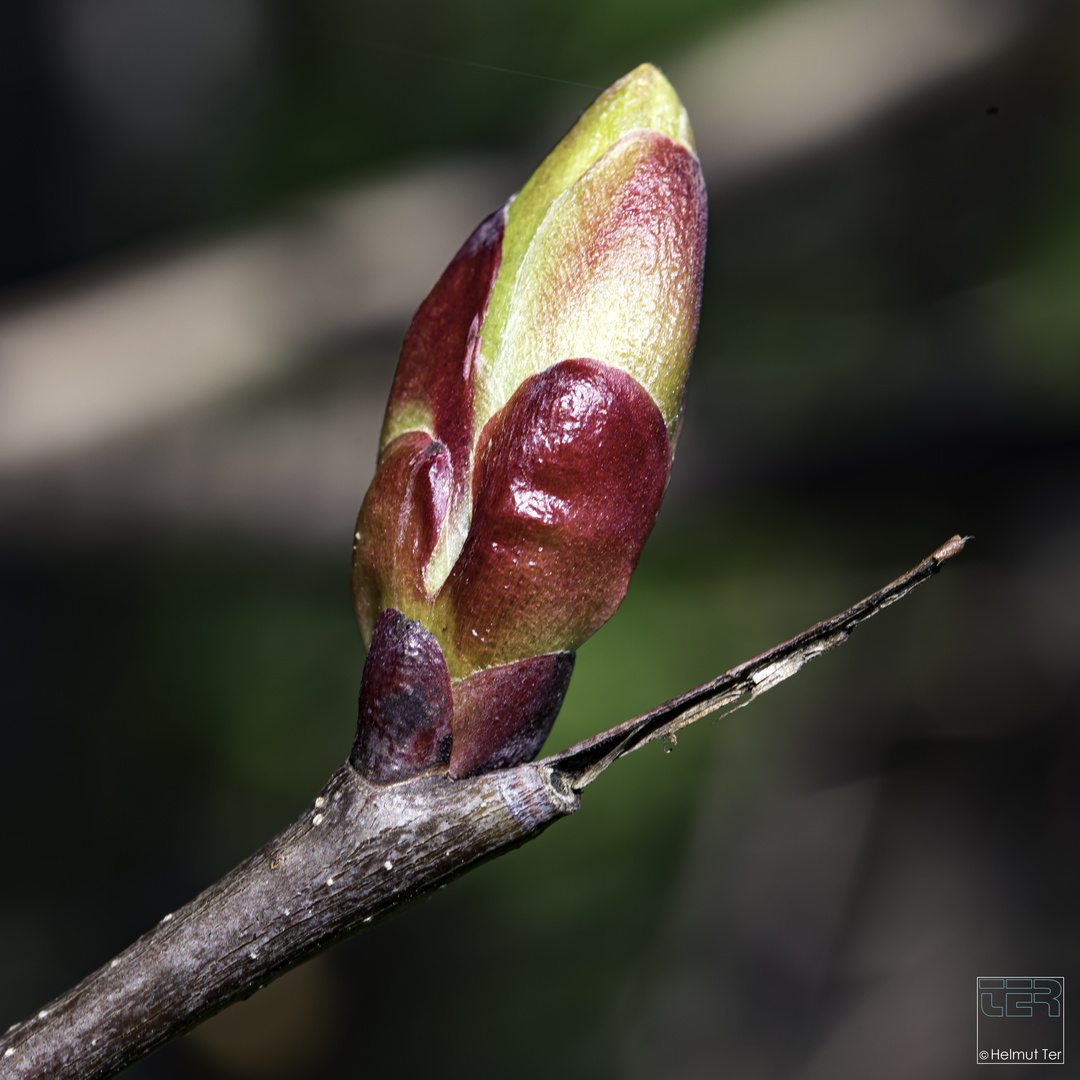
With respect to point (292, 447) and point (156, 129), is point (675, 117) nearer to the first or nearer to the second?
point (292, 447)

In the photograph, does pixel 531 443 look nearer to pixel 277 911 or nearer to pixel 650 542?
pixel 277 911

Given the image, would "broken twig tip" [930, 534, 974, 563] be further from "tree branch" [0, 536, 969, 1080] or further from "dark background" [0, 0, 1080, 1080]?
"dark background" [0, 0, 1080, 1080]

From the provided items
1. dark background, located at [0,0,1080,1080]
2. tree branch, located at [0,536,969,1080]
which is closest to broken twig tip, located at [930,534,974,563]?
tree branch, located at [0,536,969,1080]

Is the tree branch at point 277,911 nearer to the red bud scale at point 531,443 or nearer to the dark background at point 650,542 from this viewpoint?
the red bud scale at point 531,443
